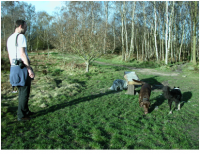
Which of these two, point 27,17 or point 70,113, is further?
point 27,17

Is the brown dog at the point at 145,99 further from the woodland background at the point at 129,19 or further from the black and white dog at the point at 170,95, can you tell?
the woodland background at the point at 129,19

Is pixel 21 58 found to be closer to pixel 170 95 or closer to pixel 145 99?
pixel 145 99

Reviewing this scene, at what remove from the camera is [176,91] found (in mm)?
5820

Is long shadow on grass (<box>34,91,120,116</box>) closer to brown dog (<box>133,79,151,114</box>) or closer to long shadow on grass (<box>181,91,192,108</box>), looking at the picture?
brown dog (<box>133,79,151,114</box>)

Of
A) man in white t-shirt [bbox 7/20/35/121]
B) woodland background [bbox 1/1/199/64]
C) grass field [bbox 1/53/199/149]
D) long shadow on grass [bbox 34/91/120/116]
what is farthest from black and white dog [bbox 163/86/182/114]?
woodland background [bbox 1/1/199/64]

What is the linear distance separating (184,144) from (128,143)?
50.5 inches

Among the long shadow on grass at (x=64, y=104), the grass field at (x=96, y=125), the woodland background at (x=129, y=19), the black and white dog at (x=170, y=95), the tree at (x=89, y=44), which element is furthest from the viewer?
the woodland background at (x=129, y=19)

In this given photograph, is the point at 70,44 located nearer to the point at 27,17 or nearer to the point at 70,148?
the point at 70,148

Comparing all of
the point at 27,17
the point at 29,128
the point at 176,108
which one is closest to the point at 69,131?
the point at 29,128

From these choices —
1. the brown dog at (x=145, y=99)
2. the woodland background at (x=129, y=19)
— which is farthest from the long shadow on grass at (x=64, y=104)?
the woodland background at (x=129, y=19)

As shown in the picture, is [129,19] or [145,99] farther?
[129,19]

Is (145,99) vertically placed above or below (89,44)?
below

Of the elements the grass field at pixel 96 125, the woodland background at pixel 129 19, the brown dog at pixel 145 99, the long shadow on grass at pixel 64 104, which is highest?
the woodland background at pixel 129 19

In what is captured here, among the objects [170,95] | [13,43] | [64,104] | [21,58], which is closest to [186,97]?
[170,95]
